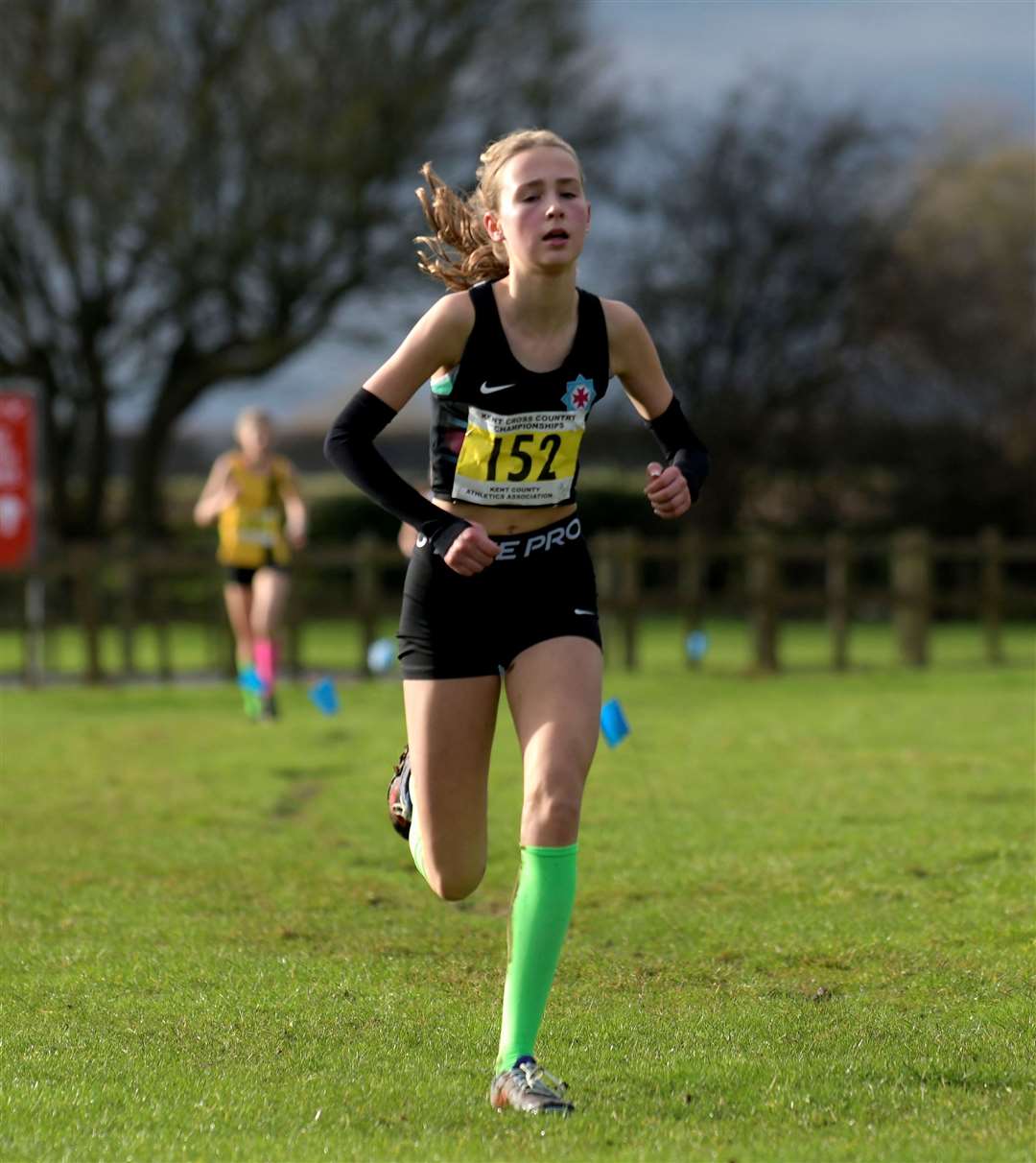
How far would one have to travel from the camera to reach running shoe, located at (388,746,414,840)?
5.45 meters

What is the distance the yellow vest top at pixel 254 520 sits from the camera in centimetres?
1443

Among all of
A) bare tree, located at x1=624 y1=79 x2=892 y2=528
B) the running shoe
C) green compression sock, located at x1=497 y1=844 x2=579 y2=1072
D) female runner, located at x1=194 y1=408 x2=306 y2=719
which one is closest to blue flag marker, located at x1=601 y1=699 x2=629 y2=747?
the running shoe

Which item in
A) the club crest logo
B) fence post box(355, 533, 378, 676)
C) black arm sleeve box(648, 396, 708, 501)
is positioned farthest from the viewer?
fence post box(355, 533, 378, 676)

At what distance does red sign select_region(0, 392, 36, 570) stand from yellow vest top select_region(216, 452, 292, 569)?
5.84 meters

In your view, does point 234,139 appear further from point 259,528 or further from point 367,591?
point 259,528

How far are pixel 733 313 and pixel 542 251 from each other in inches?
1428

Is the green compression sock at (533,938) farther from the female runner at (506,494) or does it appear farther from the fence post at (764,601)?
the fence post at (764,601)

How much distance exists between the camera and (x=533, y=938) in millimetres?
4629

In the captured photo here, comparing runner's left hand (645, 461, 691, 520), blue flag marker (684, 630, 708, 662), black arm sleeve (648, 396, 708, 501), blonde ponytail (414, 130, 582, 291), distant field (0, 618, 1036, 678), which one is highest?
blonde ponytail (414, 130, 582, 291)

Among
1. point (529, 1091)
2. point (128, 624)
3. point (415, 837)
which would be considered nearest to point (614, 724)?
point (415, 837)

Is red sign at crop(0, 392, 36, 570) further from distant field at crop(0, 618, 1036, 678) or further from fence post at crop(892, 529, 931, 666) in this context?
fence post at crop(892, 529, 931, 666)

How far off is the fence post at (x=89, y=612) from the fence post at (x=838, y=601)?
7.91 m

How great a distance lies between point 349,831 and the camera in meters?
9.26

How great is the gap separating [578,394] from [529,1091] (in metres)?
1.75
